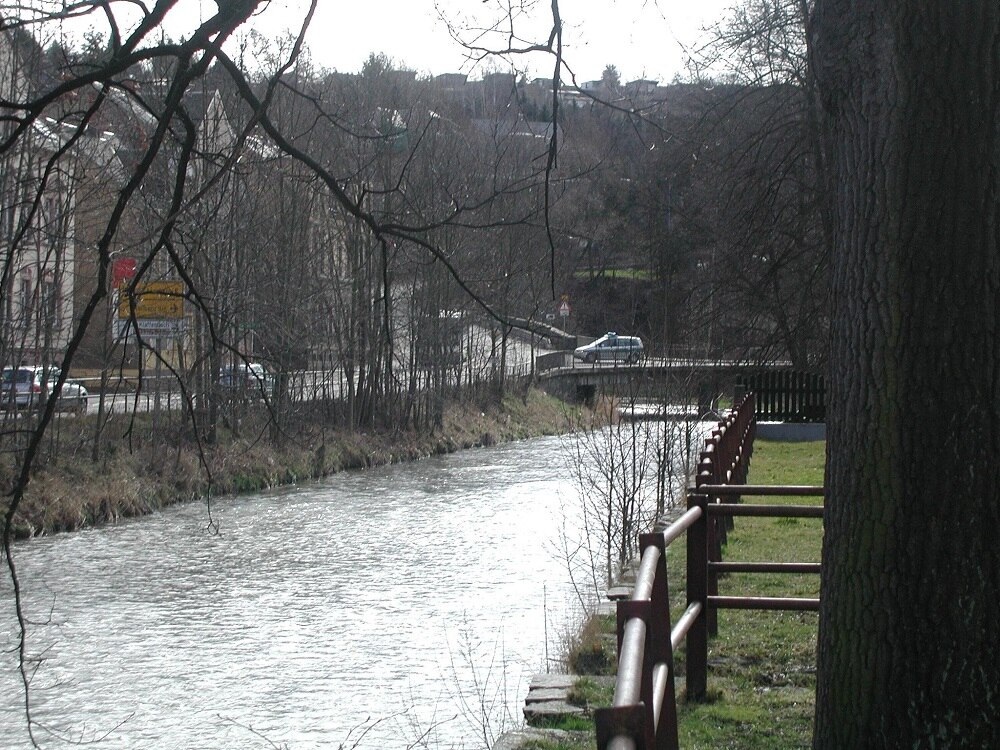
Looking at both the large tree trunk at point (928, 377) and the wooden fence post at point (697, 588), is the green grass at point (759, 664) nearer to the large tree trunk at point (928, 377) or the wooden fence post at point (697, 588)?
the wooden fence post at point (697, 588)

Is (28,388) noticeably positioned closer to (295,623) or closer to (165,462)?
(165,462)

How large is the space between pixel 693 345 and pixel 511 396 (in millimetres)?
19220

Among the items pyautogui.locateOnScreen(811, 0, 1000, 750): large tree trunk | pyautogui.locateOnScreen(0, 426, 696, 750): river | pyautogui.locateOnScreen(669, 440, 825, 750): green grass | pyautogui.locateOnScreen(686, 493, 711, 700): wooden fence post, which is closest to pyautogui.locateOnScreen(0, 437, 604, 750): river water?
pyautogui.locateOnScreen(0, 426, 696, 750): river

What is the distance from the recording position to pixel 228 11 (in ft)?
16.0

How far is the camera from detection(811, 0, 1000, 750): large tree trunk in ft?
13.3

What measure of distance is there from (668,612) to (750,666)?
3.51m

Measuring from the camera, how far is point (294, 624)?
1480cm

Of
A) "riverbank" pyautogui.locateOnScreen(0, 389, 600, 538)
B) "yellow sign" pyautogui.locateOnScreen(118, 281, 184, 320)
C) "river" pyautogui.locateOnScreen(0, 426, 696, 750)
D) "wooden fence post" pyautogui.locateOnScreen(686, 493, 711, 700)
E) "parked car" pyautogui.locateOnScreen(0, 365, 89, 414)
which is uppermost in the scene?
"yellow sign" pyautogui.locateOnScreen(118, 281, 184, 320)

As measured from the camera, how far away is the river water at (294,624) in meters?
10.7

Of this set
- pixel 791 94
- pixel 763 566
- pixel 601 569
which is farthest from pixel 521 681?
pixel 791 94

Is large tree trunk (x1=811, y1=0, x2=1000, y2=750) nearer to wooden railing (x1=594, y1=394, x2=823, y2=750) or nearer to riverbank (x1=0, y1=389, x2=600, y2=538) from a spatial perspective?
wooden railing (x1=594, y1=394, x2=823, y2=750)

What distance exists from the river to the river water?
3 cm

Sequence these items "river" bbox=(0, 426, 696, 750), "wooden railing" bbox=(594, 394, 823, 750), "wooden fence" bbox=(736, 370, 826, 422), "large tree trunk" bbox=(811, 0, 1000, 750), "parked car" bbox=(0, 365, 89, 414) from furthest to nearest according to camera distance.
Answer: "wooden fence" bbox=(736, 370, 826, 422)
"parked car" bbox=(0, 365, 89, 414)
"river" bbox=(0, 426, 696, 750)
"large tree trunk" bbox=(811, 0, 1000, 750)
"wooden railing" bbox=(594, 394, 823, 750)

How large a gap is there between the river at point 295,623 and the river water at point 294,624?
0.03 metres
